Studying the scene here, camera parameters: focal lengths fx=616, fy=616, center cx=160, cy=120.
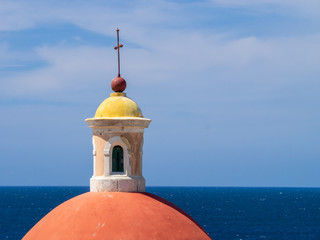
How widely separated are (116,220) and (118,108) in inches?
109

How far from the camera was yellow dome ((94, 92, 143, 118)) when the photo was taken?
1428 cm

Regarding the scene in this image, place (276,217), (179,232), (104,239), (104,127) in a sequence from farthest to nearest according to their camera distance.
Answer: (276,217)
(104,127)
(179,232)
(104,239)

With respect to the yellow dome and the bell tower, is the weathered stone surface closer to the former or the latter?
the bell tower

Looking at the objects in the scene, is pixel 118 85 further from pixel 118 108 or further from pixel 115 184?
pixel 115 184

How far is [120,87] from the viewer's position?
14844 millimetres

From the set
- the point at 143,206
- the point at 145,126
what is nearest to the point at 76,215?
the point at 143,206

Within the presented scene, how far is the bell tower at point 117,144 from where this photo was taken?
14.3 meters

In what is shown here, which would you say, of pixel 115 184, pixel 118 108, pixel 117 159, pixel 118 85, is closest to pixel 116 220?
pixel 115 184

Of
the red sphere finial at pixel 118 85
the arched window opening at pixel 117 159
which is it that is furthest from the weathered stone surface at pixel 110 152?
the red sphere finial at pixel 118 85

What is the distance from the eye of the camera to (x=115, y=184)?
14.3 meters

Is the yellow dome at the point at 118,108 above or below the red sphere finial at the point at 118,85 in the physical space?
below

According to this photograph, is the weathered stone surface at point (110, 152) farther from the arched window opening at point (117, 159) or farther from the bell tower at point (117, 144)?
the arched window opening at point (117, 159)

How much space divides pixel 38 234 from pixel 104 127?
2.86 m

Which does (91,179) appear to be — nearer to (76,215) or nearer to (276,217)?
(76,215)
